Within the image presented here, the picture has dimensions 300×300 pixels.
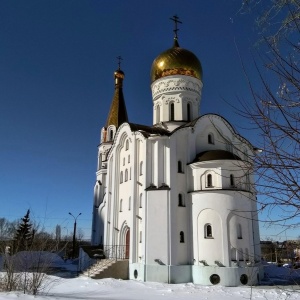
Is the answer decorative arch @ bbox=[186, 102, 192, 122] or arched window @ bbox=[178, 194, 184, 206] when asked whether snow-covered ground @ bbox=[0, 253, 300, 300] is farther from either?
decorative arch @ bbox=[186, 102, 192, 122]

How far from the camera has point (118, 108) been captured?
2739 cm

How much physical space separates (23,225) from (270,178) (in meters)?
42.7

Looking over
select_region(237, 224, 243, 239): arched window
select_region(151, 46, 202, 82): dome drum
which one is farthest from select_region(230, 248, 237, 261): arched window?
select_region(151, 46, 202, 82): dome drum

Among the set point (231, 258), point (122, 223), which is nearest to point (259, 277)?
point (231, 258)

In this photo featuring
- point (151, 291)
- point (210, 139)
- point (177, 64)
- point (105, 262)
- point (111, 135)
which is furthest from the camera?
point (111, 135)

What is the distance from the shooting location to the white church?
50.0 ft

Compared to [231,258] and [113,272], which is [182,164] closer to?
[231,258]

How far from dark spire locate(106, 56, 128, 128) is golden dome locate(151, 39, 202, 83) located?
6.30 meters

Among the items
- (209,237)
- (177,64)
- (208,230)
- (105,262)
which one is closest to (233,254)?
(209,237)

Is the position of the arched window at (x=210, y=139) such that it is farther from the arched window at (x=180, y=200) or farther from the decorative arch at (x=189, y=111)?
the arched window at (x=180, y=200)

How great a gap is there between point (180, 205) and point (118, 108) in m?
13.5

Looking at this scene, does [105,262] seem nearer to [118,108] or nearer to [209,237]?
[209,237]

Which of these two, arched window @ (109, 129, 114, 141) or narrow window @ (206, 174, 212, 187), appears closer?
narrow window @ (206, 174, 212, 187)

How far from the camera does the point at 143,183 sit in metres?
17.0
